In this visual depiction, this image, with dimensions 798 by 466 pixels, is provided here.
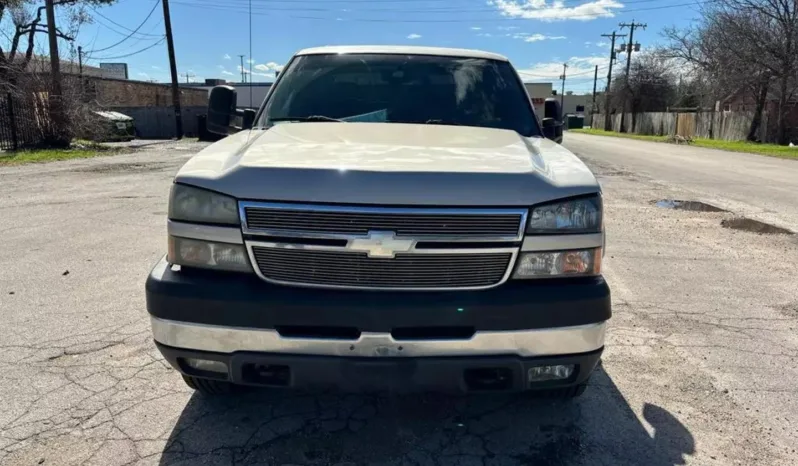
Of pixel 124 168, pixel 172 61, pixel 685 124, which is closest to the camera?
pixel 124 168

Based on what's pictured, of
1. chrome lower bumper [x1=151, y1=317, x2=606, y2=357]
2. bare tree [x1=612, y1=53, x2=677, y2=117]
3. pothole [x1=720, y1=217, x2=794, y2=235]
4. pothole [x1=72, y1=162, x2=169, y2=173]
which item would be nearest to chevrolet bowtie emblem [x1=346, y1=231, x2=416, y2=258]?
chrome lower bumper [x1=151, y1=317, x2=606, y2=357]

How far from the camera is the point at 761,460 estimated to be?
257cm

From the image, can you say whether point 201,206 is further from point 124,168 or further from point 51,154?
point 51,154

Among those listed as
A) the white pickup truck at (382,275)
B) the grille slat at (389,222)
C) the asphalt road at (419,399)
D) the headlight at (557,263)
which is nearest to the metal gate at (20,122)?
the asphalt road at (419,399)

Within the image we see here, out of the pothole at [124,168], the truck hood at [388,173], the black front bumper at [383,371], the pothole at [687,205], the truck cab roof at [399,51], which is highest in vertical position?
the truck cab roof at [399,51]

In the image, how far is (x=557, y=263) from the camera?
238cm

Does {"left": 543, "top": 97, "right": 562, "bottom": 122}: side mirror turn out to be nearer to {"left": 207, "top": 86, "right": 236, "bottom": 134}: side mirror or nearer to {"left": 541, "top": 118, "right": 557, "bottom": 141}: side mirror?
{"left": 541, "top": 118, "right": 557, "bottom": 141}: side mirror

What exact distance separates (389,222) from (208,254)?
0.78 metres

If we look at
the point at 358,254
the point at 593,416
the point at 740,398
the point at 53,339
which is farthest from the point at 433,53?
the point at 53,339

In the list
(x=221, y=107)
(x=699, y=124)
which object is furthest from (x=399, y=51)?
(x=699, y=124)

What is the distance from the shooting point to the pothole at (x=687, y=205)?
→ 9258 millimetres

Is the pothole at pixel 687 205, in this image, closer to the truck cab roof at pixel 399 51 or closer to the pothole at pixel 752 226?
the pothole at pixel 752 226

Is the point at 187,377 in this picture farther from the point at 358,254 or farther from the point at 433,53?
the point at 433,53

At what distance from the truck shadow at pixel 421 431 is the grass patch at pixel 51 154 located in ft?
50.3
